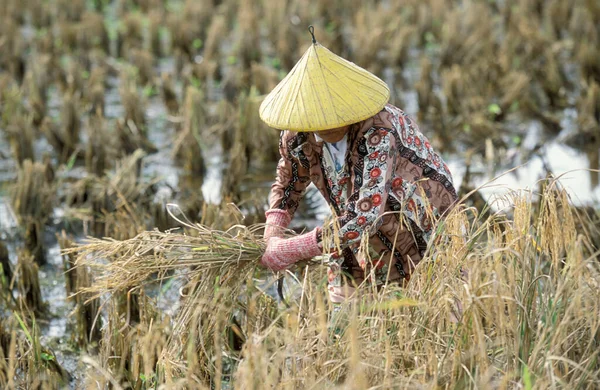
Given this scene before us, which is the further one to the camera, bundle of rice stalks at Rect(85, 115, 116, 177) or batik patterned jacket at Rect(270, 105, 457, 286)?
bundle of rice stalks at Rect(85, 115, 116, 177)

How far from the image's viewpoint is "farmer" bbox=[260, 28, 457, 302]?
2693mm

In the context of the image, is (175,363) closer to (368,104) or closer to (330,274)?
(330,274)

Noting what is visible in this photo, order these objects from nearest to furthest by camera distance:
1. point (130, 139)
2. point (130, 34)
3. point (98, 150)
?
1. point (98, 150)
2. point (130, 139)
3. point (130, 34)

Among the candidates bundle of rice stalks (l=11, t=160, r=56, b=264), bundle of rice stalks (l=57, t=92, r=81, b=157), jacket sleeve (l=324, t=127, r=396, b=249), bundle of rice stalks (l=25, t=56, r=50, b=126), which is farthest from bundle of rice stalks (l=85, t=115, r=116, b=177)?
jacket sleeve (l=324, t=127, r=396, b=249)

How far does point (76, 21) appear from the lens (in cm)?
995

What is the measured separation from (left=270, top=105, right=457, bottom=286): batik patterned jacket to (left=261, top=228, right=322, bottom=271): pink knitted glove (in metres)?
0.08

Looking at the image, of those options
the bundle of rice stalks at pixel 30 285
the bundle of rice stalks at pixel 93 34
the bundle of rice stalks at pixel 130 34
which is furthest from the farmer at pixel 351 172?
the bundle of rice stalks at pixel 93 34

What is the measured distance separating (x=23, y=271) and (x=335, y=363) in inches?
81.2

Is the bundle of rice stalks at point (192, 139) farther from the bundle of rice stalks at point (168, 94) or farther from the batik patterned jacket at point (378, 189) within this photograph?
the batik patterned jacket at point (378, 189)

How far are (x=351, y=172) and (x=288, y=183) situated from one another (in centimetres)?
28

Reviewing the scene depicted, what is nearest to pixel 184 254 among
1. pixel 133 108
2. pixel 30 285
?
pixel 30 285

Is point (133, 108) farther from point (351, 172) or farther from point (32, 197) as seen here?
point (351, 172)

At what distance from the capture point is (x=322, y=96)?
274 centimetres

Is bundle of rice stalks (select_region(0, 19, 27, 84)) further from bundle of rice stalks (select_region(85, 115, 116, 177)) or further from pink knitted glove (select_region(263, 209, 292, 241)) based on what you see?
pink knitted glove (select_region(263, 209, 292, 241))
